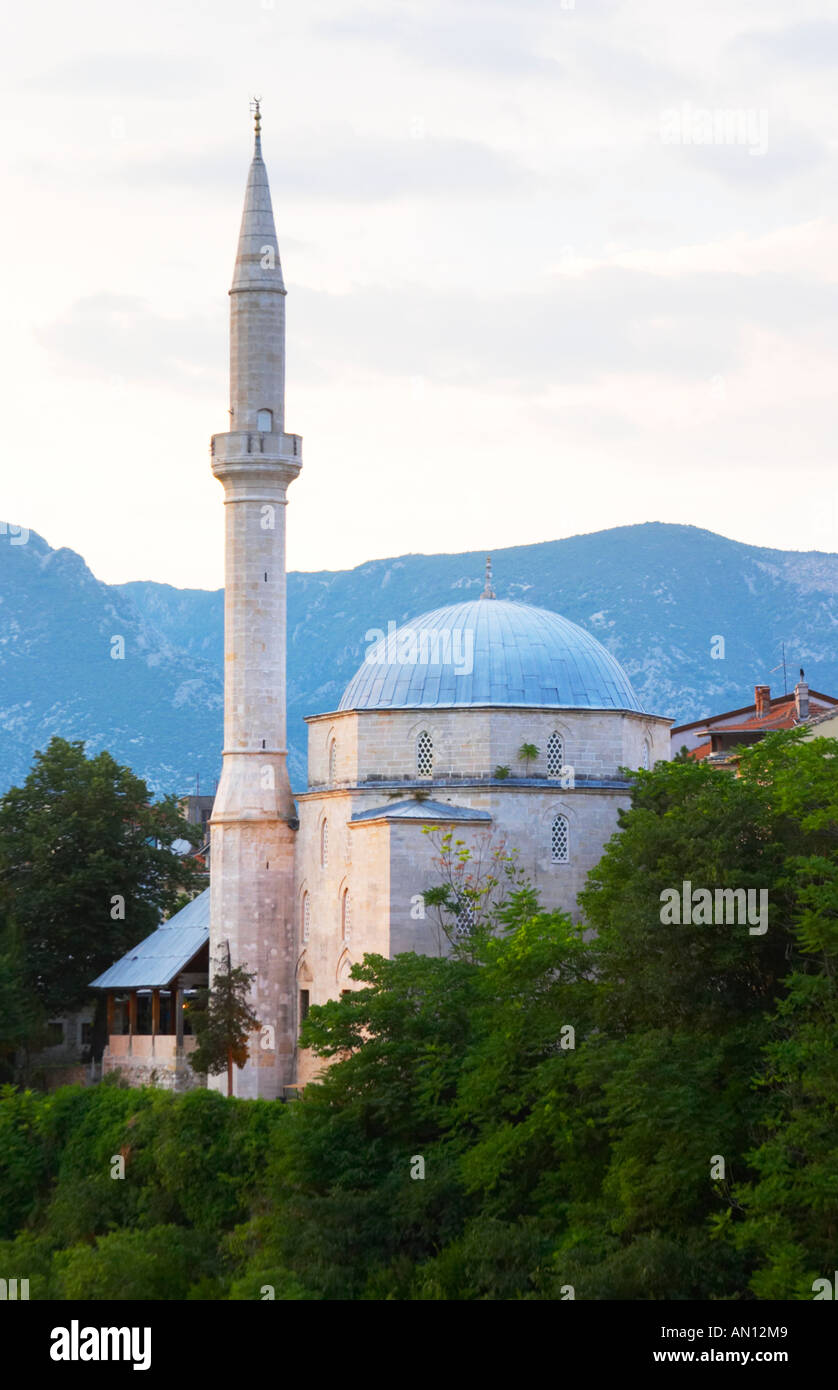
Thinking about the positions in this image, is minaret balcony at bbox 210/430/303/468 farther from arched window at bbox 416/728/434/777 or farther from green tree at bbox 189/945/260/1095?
green tree at bbox 189/945/260/1095

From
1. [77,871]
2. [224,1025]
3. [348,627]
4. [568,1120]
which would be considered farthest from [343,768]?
[348,627]

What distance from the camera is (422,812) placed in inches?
1625

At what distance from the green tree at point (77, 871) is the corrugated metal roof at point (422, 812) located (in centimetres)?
1043

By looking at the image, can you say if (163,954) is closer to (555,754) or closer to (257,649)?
(257,649)

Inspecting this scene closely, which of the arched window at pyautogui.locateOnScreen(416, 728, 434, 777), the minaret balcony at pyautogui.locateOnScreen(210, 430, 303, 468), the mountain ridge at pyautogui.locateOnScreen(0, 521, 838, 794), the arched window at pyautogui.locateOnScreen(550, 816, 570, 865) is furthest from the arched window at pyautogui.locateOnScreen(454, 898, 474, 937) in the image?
the mountain ridge at pyautogui.locateOnScreen(0, 521, 838, 794)

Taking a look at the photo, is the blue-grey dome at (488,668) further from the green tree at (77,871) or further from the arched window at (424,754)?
the green tree at (77,871)

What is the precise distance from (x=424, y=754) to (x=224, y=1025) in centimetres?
646

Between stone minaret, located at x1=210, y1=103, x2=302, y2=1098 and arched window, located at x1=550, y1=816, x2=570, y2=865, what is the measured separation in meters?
5.89

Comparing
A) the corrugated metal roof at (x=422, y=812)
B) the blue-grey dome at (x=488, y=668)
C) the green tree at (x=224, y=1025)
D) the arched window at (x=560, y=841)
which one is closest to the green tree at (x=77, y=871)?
the green tree at (x=224, y=1025)

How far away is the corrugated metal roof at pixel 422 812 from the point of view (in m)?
41.1

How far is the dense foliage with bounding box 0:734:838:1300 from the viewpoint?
97.1ft
